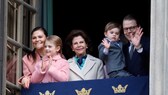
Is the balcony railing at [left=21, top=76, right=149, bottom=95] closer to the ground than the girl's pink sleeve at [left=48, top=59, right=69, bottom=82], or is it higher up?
closer to the ground

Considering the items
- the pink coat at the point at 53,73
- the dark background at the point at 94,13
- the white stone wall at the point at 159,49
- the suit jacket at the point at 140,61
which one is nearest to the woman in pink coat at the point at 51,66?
the pink coat at the point at 53,73

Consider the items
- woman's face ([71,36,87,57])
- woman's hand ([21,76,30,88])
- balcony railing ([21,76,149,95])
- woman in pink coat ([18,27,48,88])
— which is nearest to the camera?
balcony railing ([21,76,149,95])

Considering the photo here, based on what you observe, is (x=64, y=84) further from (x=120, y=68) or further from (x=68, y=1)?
(x=68, y=1)

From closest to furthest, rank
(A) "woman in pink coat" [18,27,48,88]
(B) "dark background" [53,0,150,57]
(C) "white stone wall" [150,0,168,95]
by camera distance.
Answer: (C) "white stone wall" [150,0,168,95] < (A) "woman in pink coat" [18,27,48,88] < (B) "dark background" [53,0,150,57]

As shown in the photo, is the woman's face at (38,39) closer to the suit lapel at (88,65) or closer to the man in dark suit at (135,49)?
the suit lapel at (88,65)

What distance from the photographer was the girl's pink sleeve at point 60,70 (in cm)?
1112

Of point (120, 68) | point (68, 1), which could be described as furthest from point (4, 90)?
point (68, 1)

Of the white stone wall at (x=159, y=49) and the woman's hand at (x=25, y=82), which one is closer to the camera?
the white stone wall at (x=159, y=49)

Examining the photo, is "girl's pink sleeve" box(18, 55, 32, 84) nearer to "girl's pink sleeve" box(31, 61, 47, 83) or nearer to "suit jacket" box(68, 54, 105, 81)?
"girl's pink sleeve" box(31, 61, 47, 83)

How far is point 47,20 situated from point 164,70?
8.45 feet

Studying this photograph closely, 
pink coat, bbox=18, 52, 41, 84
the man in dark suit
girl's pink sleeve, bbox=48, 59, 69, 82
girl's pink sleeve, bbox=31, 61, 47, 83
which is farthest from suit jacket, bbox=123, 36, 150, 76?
pink coat, bbox=18, 52, 41, 84

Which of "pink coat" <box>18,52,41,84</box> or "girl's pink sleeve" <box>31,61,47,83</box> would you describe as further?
"pink coat" <box>18,52,41,84</box>

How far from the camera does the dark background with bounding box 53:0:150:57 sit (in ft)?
44.5

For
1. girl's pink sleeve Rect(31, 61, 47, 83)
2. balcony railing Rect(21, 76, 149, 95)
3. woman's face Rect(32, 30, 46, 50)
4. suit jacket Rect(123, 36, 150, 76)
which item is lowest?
balcony railing Rect(21, 76, 149, 95)
